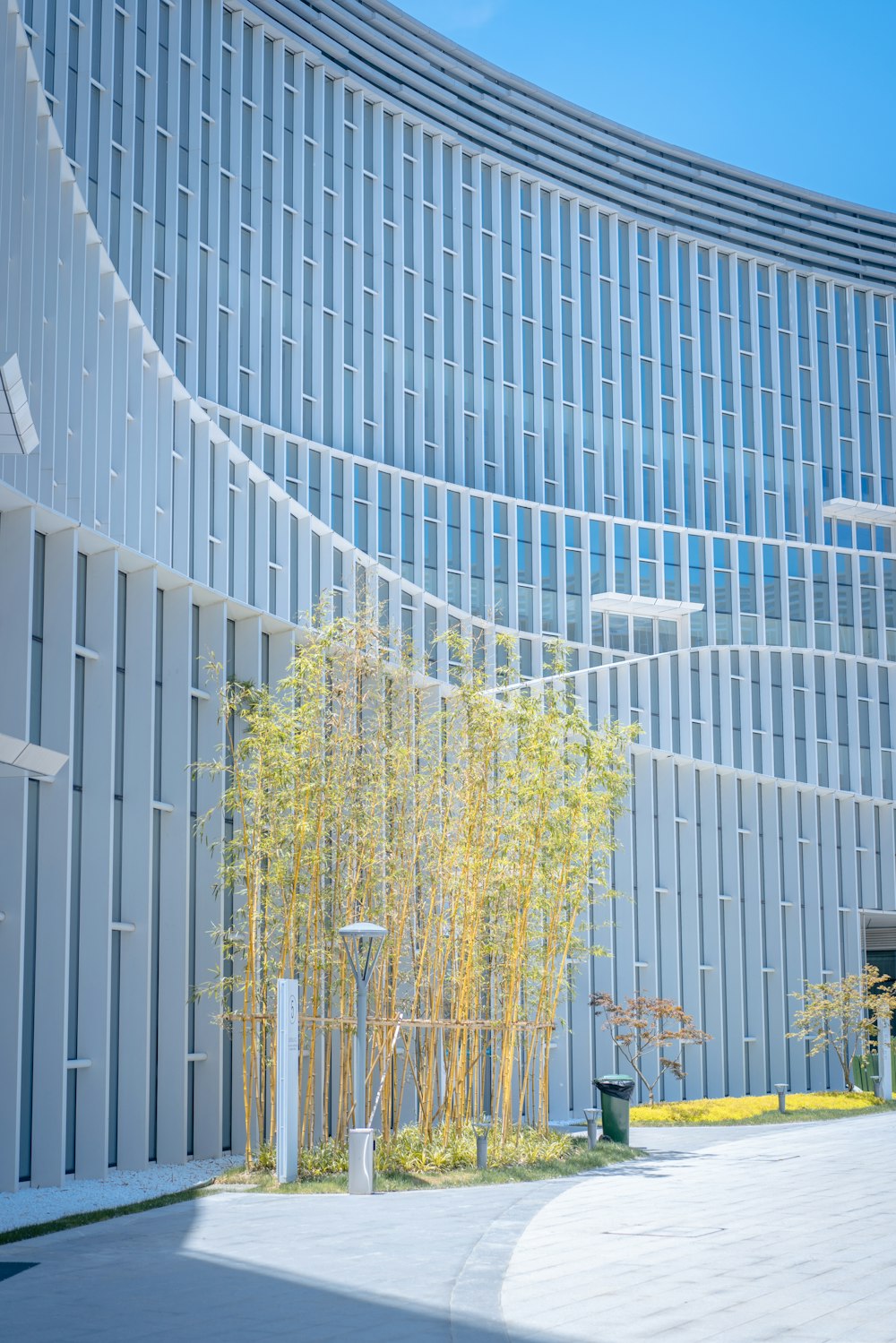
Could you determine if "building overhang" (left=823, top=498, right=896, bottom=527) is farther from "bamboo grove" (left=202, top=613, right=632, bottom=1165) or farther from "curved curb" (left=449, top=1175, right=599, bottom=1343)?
"curved curb" (left=449, top=1175, right=599, bottom=1343)

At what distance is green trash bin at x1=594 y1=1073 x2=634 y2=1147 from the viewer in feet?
49.6

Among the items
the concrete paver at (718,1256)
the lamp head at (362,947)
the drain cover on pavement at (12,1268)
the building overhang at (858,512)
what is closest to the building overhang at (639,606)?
the building overhang at (858,512)

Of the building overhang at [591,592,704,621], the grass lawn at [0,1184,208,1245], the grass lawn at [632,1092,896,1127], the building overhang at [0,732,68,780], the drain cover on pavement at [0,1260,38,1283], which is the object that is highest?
the building overhang at [591,592,704,621]

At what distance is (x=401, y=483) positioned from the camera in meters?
29.7

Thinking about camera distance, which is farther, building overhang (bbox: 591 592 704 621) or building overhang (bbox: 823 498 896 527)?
building overhang (bbox: 823 498 896 527)

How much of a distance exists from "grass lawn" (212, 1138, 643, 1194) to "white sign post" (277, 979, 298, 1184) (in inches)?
6.1

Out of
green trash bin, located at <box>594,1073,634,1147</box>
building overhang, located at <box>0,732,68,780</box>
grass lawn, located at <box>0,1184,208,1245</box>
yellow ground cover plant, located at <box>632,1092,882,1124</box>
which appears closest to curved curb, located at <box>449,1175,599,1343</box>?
grass lawn, located at <box>0,1184,208,1245</box>

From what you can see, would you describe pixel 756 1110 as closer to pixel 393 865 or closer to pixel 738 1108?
pixel 738 1108

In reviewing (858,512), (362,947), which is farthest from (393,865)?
(858,512)

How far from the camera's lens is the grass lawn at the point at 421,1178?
11406 millimetres

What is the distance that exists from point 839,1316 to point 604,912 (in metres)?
17.7

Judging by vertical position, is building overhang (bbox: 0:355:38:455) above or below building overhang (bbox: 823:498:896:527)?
below

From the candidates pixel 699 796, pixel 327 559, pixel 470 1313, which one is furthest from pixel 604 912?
pixel 470 1313

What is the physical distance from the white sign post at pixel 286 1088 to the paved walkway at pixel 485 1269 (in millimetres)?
670
